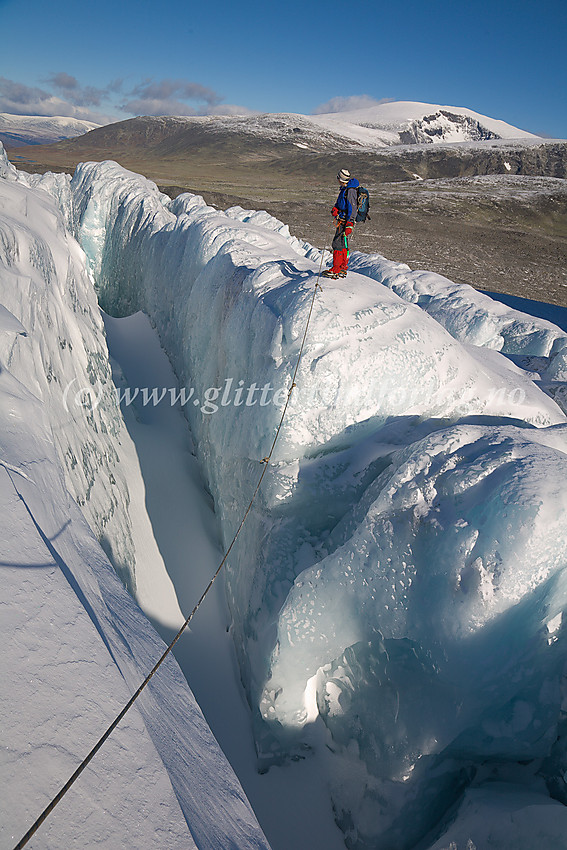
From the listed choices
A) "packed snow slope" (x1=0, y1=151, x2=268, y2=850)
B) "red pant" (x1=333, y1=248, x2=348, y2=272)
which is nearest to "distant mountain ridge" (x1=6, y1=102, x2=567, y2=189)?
"red pant" (x1=333, y1=248, x2=348, y2=272)

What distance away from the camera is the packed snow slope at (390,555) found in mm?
2029

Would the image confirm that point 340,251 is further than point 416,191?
No

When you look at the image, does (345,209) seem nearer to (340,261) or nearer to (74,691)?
(340,261)

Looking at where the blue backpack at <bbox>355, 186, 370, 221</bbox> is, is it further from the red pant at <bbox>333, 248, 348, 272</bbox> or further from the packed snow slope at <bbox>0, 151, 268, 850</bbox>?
the packed snow slope at <bbox>0, 151, 268, 850</bbox>

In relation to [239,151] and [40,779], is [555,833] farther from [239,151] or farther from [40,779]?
[239,151]

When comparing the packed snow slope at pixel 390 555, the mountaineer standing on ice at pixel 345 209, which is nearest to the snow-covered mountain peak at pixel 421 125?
the mountaineer standing on ice at pixel 345 209

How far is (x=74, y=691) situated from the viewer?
1259 mm

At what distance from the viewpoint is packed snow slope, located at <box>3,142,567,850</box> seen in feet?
6.66

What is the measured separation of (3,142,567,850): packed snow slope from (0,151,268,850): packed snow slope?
100 cm

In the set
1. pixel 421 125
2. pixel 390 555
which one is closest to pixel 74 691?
pixel 390 555

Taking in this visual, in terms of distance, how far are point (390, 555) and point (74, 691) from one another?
1.62 m

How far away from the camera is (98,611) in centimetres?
163

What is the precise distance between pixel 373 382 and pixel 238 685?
95.6 inches

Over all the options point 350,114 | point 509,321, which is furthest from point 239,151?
point 509,321
